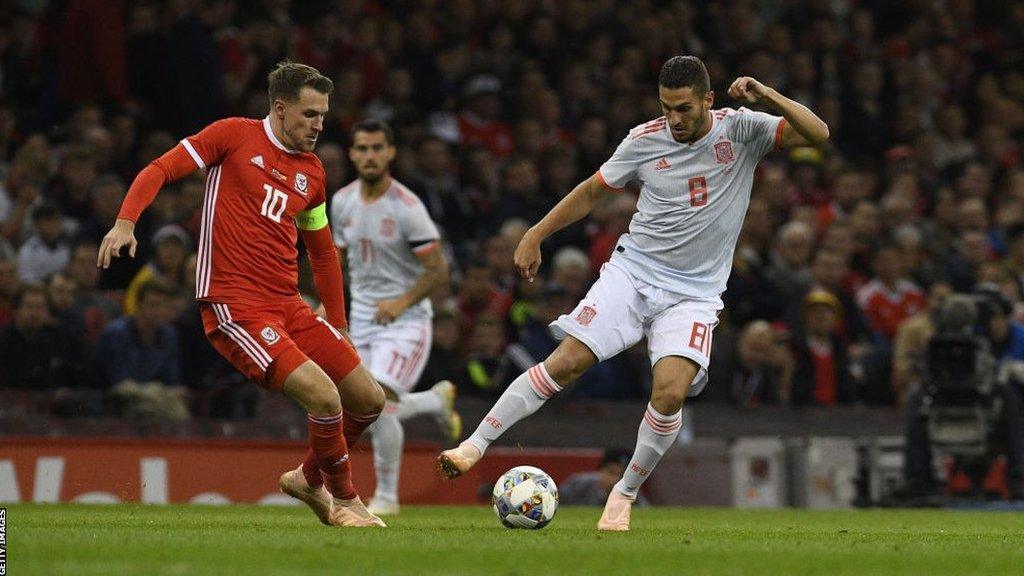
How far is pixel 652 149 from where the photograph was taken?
970 cm

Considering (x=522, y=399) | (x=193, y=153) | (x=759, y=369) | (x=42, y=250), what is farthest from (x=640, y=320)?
(x=42, y=250)

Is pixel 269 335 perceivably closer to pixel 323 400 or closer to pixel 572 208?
pixel 323 400

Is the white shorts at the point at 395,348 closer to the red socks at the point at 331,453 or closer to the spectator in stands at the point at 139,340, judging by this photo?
the spectator in stands at the point at 139,340

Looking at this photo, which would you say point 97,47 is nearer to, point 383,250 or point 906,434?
point 383,250

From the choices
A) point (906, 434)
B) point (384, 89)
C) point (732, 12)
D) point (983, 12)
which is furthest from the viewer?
point (983, 12)

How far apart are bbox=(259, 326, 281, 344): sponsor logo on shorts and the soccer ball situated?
1.37 meters

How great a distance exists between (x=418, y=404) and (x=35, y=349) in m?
3.15

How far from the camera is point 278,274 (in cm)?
918

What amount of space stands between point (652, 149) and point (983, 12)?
56.3ft

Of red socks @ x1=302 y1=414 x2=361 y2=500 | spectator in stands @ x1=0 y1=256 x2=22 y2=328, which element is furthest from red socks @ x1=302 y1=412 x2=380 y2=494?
spectator in stands @ x1=0 y1=256 x2=22 y2=328

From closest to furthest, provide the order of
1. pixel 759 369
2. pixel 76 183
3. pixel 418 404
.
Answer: pixel 418 404 → pixel 76 183 → pixel 759 369

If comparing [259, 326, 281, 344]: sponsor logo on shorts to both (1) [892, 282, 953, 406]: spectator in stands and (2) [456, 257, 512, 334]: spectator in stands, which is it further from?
(1) [892, 282, 953, 406]: spectator in stands

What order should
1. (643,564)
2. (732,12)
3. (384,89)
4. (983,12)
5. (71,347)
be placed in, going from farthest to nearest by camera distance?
(983,12) < (732,12) < (384,89) < (71,347) < (643,564)

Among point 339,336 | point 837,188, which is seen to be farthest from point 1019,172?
point 339,336
